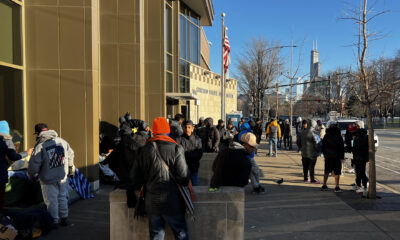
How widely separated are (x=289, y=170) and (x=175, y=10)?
45.2 feet

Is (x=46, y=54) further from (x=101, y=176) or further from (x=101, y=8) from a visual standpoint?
(x=101, y=8)

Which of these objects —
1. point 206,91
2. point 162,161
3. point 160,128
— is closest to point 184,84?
point 206,91

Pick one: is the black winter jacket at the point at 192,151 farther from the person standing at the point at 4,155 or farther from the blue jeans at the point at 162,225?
the person standing at the point at 4,155

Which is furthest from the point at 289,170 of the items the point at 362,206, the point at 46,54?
the point at 46,54

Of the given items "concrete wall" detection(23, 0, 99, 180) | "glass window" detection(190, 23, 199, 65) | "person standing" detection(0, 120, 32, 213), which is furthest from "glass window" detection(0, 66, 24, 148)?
"glass window" detection(190, 23, 199, 65)

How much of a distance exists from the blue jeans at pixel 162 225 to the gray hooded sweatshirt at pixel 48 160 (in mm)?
2488

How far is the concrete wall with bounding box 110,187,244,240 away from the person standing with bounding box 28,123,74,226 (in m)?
1.76

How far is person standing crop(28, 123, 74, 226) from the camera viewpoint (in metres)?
5.00

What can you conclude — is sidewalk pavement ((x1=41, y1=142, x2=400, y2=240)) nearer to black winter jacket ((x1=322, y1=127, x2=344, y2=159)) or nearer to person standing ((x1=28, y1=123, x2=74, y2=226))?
person standing ((x1=28, y1=123, x2=74, y2=226))

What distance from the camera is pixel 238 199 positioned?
390 centimetres

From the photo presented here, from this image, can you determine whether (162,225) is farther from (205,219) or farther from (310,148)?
(310,148)

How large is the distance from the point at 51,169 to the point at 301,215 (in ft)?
15.0

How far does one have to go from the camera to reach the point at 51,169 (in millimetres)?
5094

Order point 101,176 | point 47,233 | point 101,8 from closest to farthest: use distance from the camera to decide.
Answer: point 47,233 < point 101,176 < point 101,8
